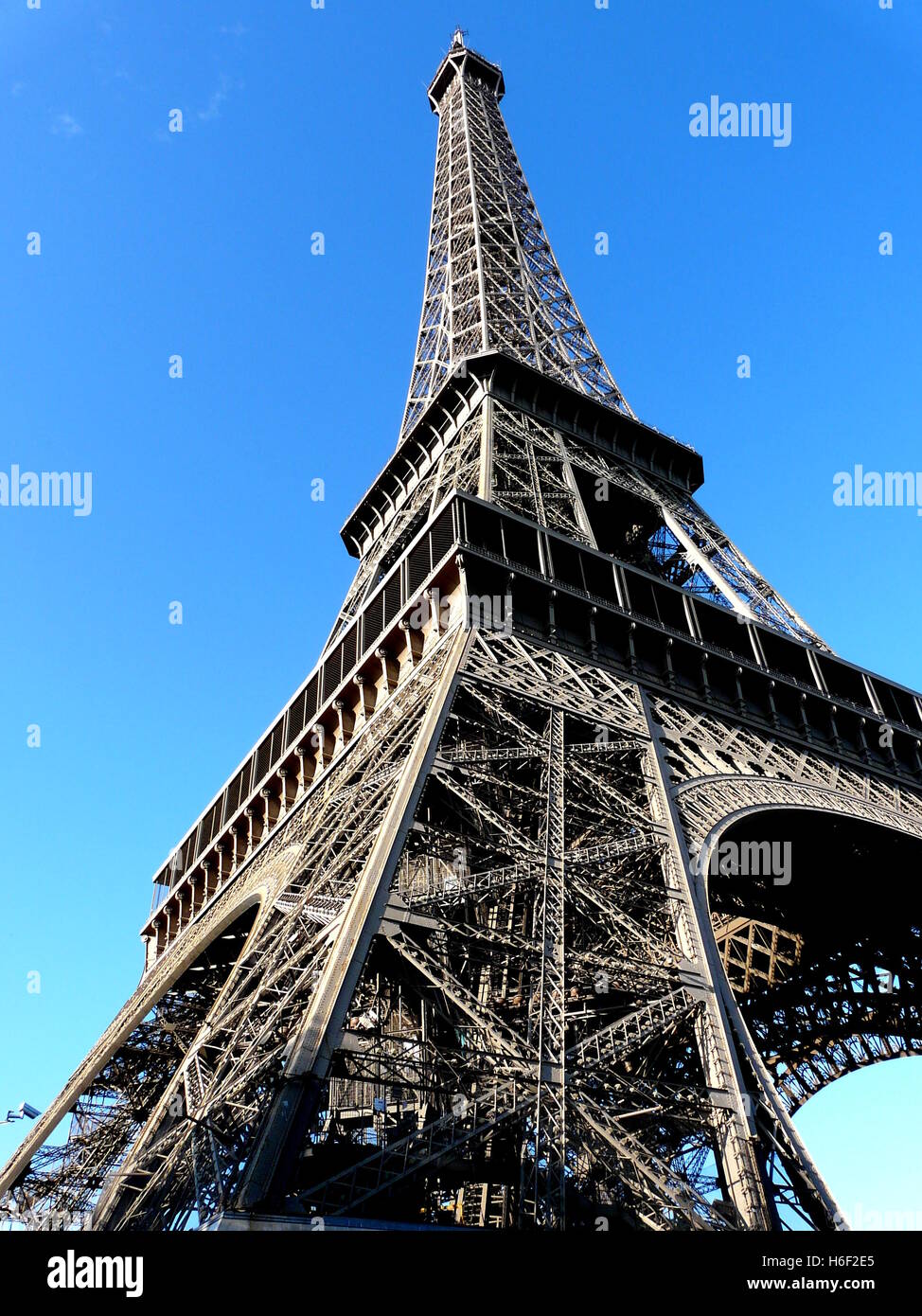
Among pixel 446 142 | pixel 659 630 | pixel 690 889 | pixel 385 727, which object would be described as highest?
pixel 446 142

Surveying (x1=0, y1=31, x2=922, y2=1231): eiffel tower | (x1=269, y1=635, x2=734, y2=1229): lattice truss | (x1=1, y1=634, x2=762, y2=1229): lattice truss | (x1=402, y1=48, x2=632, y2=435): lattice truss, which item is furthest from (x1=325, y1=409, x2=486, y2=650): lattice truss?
(x1=269, y1=635, x2=734, y2=1229): lattice truss

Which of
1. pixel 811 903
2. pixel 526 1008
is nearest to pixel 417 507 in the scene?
pixel 811 903

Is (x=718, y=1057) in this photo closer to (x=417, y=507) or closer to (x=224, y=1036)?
(x=224, y=1036)

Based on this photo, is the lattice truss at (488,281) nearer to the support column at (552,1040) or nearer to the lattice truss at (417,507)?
the lattice truss at (417,507)
